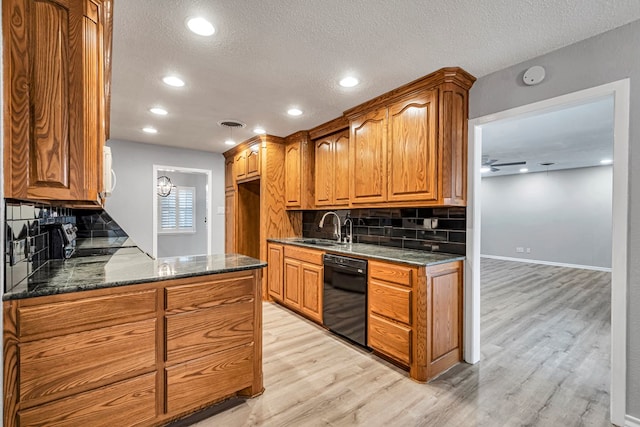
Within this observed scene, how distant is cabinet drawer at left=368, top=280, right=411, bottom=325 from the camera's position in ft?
7.32

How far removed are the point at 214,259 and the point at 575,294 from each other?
5.27 m

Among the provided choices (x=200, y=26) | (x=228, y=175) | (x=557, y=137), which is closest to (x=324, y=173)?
(x=200, y=26)

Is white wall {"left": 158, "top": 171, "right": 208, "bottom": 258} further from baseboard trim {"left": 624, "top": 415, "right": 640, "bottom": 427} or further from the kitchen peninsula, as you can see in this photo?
baseboard trim {"left": 624, "top": 415, "right": 640, "bottom": 427}

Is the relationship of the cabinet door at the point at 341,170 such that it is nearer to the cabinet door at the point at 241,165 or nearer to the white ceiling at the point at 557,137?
the white ceiling at the point at 557,137

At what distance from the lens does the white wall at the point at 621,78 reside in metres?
1.67

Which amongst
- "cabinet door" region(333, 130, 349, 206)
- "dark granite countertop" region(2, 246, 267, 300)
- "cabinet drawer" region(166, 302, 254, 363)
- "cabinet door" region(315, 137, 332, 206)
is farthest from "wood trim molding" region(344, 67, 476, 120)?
"cabinet drawer" region(166, 302, 254, 363)

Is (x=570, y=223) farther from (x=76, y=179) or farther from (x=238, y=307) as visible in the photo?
(x=76, y=179)

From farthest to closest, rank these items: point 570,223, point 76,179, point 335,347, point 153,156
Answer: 1. point 570,223
2. point 153,156
3. point 335,347
4. point 76,179

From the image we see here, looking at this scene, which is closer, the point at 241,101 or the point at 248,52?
the point at 248,52

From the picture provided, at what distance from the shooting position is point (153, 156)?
4.77 metres

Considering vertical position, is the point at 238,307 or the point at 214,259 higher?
the point at 214,259

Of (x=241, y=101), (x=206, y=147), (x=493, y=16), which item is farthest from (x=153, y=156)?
(x=493, y=16)

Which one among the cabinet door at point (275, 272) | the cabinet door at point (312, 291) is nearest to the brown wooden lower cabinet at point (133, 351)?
the cabinet door at point (312, 291)

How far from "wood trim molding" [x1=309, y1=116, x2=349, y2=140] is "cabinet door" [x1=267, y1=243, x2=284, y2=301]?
1.53 meters
